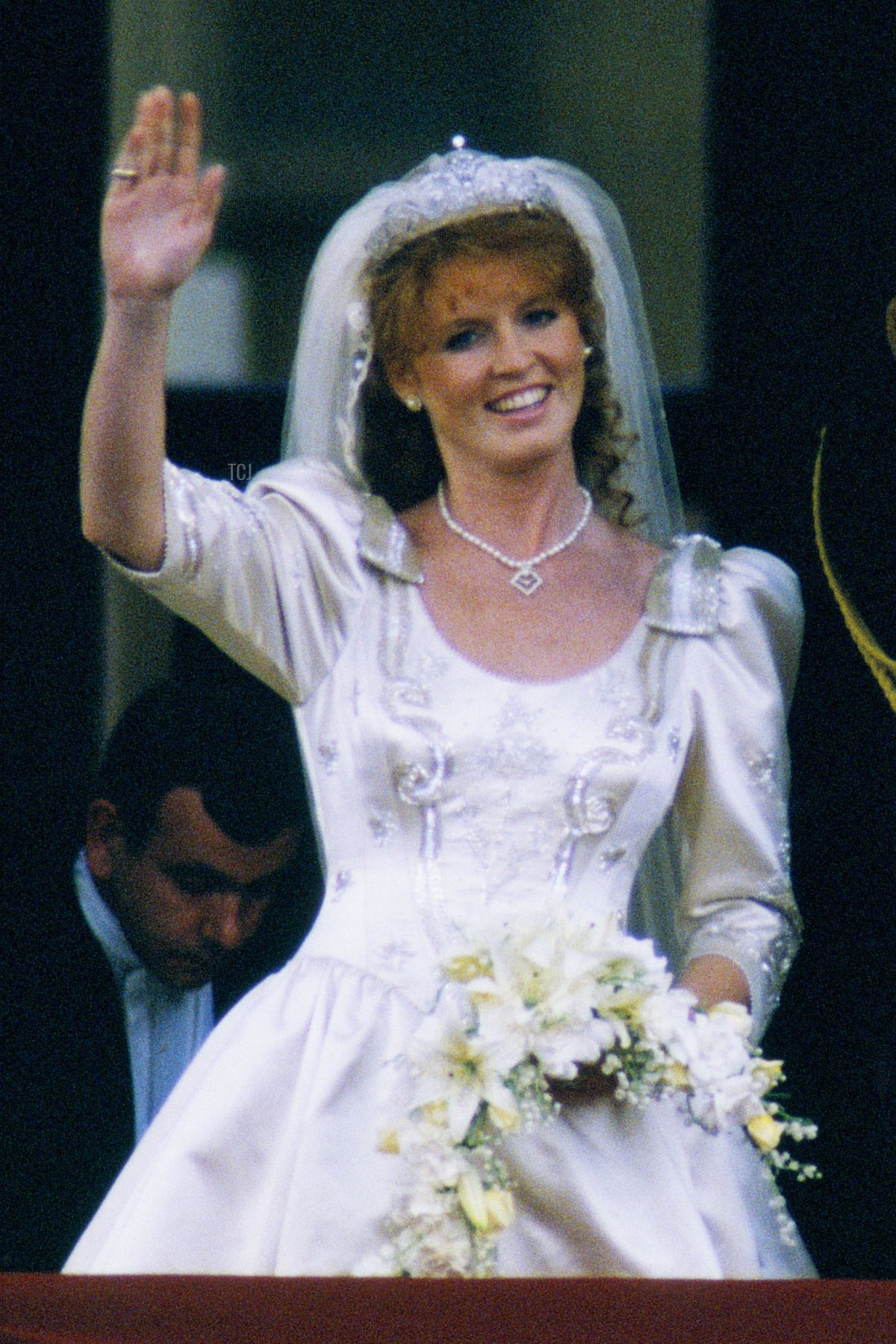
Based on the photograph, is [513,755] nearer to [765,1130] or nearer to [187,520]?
[187,520]

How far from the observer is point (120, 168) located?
2.68m

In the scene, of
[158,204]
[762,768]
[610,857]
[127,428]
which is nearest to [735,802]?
[762,768]

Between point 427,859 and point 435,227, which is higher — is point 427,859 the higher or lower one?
the lower one

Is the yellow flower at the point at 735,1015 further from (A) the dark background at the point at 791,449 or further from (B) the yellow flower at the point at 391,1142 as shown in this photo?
(A) the dark background at the point at 791,449

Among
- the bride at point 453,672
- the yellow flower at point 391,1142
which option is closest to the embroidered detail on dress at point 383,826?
the bride at point 453,672

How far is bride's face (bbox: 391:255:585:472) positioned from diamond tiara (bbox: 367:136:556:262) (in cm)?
5

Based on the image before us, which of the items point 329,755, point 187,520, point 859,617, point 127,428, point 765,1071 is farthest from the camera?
point 859,617

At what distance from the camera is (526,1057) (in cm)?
248

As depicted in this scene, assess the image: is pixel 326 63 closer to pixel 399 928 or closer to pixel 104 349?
pixel 104 349

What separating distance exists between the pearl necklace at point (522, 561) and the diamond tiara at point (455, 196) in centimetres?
29

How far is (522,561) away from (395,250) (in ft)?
1.16

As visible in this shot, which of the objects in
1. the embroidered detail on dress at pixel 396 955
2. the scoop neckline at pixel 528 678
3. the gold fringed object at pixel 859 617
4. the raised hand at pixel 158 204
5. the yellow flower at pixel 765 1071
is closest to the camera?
the yellow flower at pixel 765 1071

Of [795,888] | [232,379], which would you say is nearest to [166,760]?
[232,379]

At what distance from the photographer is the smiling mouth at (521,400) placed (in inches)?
115
